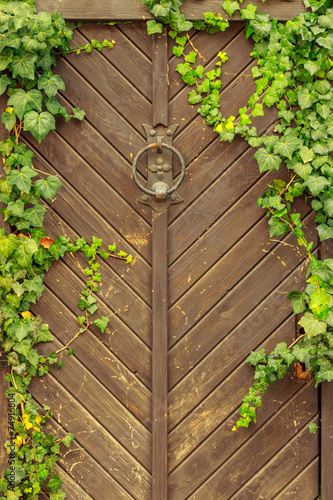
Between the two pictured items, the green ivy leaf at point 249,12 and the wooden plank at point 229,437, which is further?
the wooden plank at point 229,437

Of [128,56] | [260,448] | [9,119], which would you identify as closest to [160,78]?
[128,56]

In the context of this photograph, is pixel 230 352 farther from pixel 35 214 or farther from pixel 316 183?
pixel 35 214

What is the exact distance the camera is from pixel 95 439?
255 centimetres

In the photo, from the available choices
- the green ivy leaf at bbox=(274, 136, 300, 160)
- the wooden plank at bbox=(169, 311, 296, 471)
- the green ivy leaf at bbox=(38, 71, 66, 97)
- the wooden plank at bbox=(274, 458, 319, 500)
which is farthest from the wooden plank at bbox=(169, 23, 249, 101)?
the wooden plank at bbox=(274, 458, 319, 500)

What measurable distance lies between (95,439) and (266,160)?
61.2 inches

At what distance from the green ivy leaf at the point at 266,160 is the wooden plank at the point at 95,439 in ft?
4.40

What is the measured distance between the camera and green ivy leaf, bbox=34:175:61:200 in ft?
7.80

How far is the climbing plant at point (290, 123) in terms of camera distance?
2.37 meters

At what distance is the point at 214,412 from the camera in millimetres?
2561

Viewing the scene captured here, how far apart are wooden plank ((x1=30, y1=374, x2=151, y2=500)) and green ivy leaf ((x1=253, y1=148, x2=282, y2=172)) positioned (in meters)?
1.34

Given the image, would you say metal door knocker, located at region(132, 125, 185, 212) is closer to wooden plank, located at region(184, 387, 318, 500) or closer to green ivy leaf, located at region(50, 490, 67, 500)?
wooden plank, located at region(184, 387, 318, 500)

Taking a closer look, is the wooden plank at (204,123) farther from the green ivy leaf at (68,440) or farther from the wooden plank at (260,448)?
the green ivy leaf at (68,440)

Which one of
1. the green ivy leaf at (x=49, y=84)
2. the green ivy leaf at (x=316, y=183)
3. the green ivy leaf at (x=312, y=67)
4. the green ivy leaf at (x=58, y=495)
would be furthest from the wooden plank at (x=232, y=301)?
the green ivy leaf at (x=49, y=84)

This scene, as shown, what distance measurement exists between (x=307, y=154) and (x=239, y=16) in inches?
28.1
